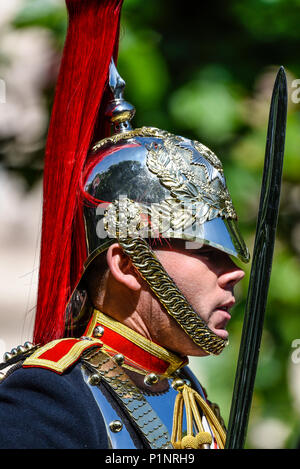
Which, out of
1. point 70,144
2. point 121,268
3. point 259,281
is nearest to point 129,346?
point 121,268

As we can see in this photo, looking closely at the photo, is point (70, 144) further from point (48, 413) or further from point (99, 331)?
point (48, 413)

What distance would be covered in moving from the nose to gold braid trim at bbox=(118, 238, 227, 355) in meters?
0.11

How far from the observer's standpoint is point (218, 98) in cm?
426

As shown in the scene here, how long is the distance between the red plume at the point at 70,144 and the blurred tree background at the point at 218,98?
177cm

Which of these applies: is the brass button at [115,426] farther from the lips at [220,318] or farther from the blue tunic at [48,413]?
the lips at [220,318]

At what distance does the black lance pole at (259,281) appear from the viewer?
191cm

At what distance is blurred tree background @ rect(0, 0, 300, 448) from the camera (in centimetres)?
420

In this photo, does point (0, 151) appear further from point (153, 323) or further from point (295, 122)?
point (153, 323)

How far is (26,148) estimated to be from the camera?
444 cm

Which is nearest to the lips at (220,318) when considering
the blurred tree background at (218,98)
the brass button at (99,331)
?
the brass button at (99,331)

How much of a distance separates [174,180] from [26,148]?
2.38 meters

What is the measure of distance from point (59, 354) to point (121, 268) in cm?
25
